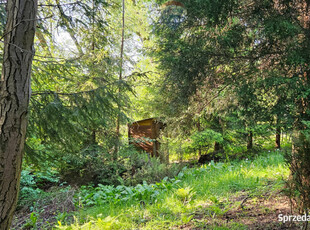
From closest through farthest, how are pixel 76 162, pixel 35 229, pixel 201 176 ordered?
pixel 35 229, pixel 201 176, pixel 76 162

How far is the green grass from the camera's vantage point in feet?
8.03

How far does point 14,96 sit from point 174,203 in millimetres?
2387

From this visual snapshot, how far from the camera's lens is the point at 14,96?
84.6 inches

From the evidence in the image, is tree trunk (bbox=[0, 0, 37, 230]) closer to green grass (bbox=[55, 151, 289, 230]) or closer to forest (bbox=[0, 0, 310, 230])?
forest (bbox=[0, 0, 310, 230])

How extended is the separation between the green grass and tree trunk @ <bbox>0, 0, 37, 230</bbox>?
0.65 metres

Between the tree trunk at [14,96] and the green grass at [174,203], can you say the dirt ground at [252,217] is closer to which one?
the green grass at [174,203]

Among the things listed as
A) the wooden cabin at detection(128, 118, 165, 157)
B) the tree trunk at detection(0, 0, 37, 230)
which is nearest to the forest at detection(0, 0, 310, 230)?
the tree trunk at detection(0, 0, 37, 230)

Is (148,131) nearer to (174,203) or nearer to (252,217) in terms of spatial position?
(174,203)

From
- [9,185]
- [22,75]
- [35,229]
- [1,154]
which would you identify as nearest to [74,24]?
[22,75]

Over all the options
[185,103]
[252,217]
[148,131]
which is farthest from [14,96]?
[148,131]

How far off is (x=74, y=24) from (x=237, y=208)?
129 inches

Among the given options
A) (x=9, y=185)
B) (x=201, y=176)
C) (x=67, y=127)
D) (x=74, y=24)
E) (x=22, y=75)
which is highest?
(x=74, y=24)

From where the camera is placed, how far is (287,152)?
7.34ft

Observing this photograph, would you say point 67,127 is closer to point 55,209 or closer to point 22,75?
point 22,75
